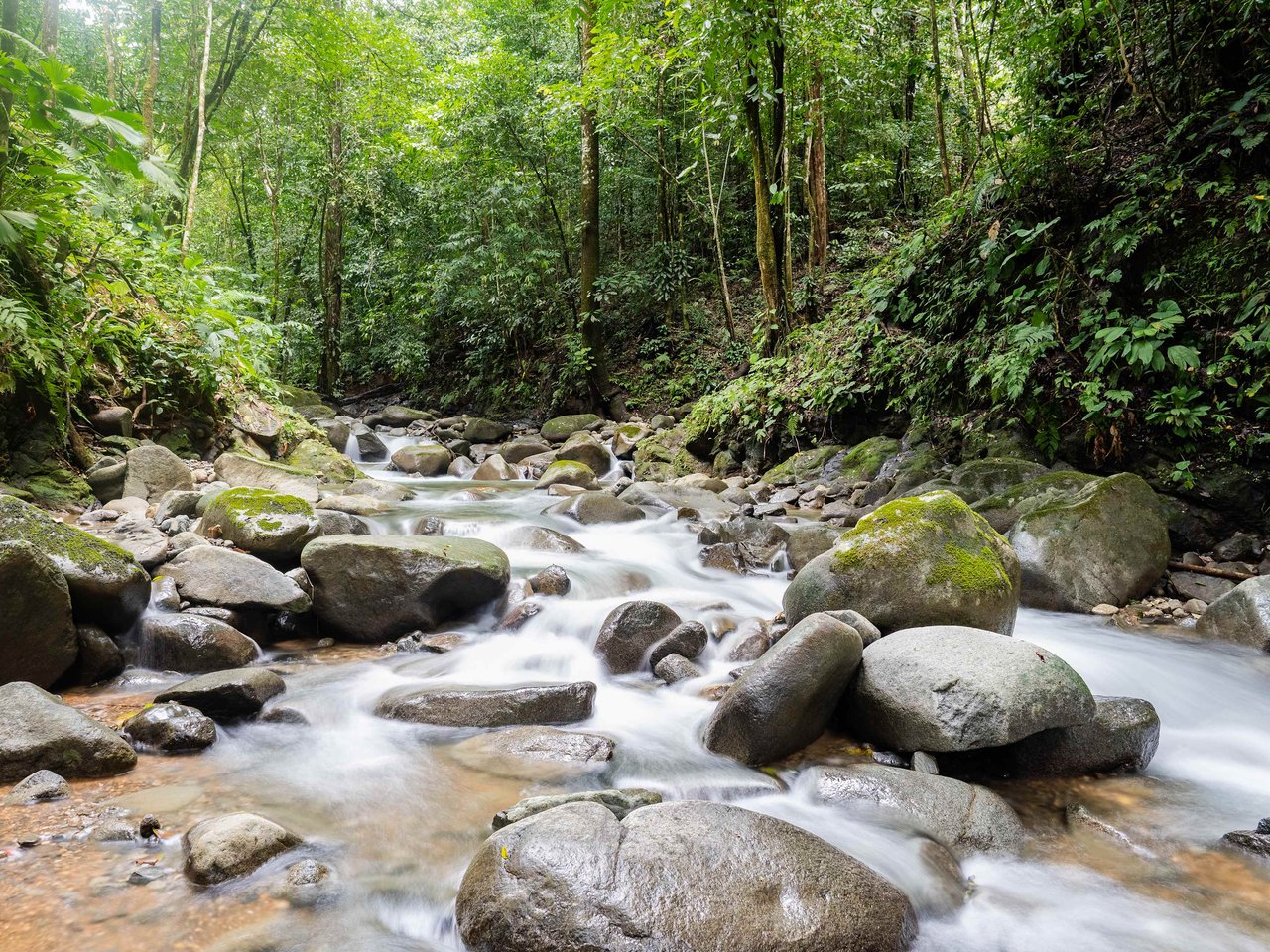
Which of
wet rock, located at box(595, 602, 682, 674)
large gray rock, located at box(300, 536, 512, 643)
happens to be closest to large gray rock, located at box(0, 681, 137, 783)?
large gray rock, located at box(300, 536, 512, 643)

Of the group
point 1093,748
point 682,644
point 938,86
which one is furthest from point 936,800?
point 938,86

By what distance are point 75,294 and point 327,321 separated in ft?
47.9

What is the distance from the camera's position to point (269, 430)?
32.5 feet

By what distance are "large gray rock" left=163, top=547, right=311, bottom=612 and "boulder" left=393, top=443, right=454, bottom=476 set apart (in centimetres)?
792

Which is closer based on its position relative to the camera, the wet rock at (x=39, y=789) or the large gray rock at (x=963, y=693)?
the wet rock at (x=39, y=789)

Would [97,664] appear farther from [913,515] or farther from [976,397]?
[976,397]

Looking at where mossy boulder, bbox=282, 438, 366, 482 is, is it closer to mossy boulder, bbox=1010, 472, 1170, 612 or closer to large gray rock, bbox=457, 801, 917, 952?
large gray rock, bbox=457, 801, 917, 952

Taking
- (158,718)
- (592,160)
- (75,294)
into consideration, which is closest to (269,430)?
(75,294)

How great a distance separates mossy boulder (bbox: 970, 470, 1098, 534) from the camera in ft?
20.9

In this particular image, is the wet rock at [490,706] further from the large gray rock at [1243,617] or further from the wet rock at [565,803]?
the large gray rock at [1243,617]

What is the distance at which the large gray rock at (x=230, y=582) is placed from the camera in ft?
16.3

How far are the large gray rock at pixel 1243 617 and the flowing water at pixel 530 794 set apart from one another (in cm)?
14


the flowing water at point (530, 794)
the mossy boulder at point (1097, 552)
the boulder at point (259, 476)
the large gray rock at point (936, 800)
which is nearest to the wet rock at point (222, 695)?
the flowing water at point (530, 794)

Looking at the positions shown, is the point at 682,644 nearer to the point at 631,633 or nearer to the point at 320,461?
the point at 631,633
